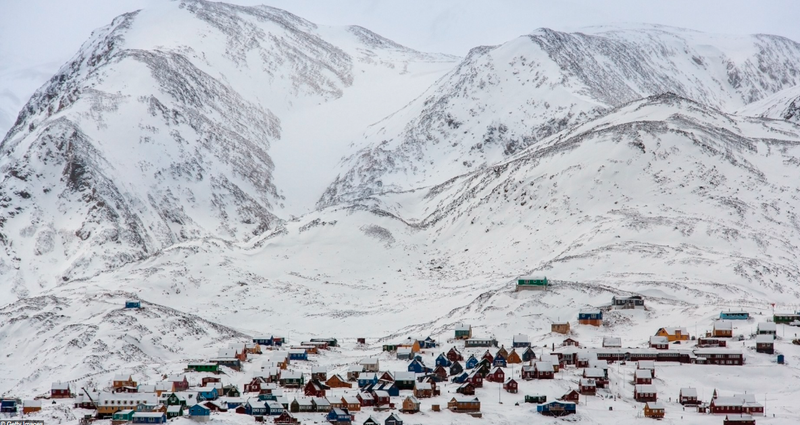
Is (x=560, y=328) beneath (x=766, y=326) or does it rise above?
beneath

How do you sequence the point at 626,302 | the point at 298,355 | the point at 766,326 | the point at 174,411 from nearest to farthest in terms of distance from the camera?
the point at 174,411 → the point at 766,326 → the point at 298,355 → the point at 626,302

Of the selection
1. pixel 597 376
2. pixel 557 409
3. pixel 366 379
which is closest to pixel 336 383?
pixel 366 379

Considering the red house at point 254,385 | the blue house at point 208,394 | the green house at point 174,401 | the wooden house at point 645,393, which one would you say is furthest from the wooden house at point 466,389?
the green house at point 174,401

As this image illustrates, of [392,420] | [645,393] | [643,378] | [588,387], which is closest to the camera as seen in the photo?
[392,420]

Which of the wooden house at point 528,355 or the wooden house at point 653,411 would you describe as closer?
the wooden house at point 653,411

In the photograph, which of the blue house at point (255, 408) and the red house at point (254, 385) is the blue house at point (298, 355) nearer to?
the red house at point (254, 385)

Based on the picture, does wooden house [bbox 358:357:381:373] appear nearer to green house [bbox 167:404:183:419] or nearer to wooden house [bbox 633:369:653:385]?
green house [bbox 167:404:183:419]

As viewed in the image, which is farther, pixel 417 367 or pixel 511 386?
pixel 417 367

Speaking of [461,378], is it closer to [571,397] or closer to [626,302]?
[571,397]
